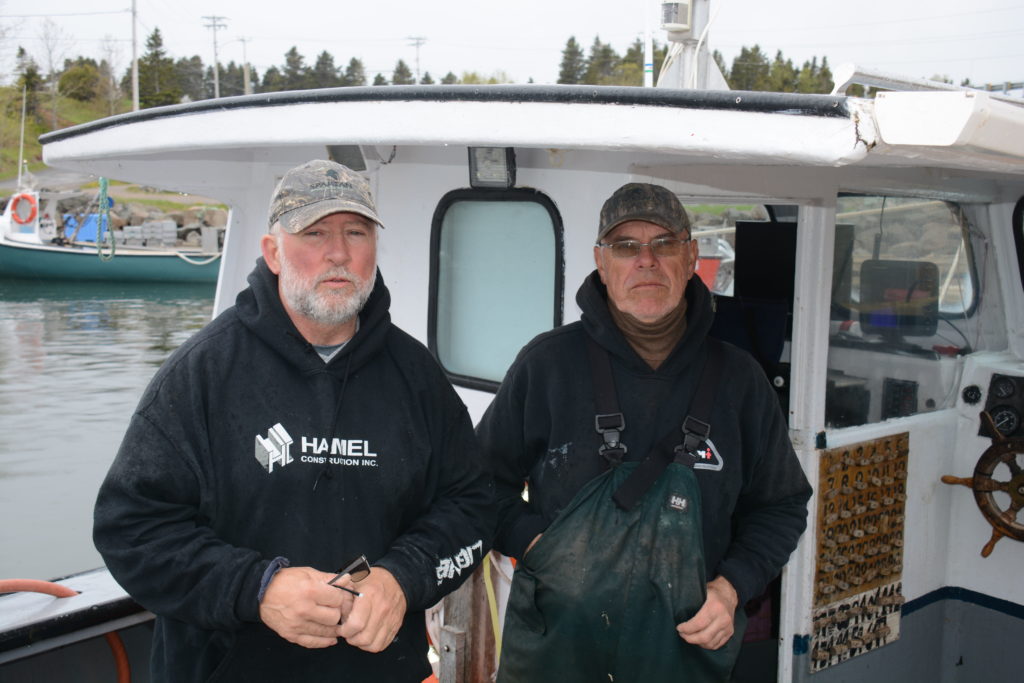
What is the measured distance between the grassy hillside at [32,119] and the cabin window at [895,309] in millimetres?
51811

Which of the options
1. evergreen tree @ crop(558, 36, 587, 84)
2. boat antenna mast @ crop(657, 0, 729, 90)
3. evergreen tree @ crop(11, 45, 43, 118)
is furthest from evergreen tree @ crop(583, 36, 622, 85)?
boat antenna mast @ crop(657, 0, 729, 90)

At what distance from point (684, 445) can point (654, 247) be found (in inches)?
22.0

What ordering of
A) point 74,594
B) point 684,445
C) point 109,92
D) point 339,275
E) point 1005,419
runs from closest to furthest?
1. point 339,275
2. point 684,445
3. point 74,594
4. point 1005,419
5. point 109,92

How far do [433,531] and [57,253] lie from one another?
3159cm

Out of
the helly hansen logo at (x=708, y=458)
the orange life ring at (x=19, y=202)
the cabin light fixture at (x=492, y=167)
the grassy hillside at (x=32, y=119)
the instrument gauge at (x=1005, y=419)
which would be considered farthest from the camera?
the grassy hillside at (x=32, y=119)

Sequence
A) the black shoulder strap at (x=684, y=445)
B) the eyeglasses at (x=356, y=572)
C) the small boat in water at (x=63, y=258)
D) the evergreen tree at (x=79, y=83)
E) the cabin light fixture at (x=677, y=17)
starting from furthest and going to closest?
1. the evergreen tree at (x=79, y=83)
2. the small boat in water at (x=63, y=258)
3. the cabin light fixture at (x=677, y=17)
4. the black shoulder strap at (x=684, y=445)
5. the eyeglasses at (x=356, y=572)

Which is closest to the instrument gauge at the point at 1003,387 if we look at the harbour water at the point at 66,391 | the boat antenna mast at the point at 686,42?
Answer: the boat antenna mast at the point at 686,42

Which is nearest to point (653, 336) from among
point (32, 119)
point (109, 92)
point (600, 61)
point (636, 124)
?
point (636, 124)

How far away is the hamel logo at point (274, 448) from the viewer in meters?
2.05

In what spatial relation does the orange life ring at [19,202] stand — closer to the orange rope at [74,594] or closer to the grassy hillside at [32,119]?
the grassy hillside at [32,119]

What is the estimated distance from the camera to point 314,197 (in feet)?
7.23

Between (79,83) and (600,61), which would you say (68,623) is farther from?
(600,61)

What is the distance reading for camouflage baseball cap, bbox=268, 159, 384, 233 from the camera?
7.17 feet

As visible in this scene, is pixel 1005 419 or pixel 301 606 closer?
pixel 301 606
